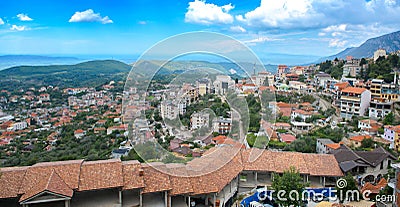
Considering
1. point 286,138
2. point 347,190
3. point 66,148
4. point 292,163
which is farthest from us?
point 66,148

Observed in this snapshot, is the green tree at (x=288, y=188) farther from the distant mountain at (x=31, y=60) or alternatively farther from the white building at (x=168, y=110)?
the distant mountain at (x=31, y=60)

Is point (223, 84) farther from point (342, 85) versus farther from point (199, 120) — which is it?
point (342, 85)

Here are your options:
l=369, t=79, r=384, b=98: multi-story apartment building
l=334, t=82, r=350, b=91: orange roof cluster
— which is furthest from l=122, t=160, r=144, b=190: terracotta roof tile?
l=334, t=82, r=350, b=91: orange roof cluster

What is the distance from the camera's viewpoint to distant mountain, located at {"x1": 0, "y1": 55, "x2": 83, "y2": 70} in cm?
3397

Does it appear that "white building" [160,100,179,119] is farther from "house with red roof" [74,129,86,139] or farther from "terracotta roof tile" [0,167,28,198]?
"house with red roof" [74,129,86,139]

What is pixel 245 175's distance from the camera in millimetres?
6254

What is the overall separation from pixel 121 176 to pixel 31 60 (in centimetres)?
3873

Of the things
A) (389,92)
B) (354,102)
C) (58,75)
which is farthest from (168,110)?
(58,75)

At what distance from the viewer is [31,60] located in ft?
124

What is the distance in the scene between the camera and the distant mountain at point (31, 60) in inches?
1337

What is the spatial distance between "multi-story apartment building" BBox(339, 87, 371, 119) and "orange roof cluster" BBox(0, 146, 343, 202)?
447 inches

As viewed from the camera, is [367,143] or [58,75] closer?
[367,143]

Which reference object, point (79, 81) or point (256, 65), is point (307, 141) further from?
point (79, 81)

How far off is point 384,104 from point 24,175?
14580mm
